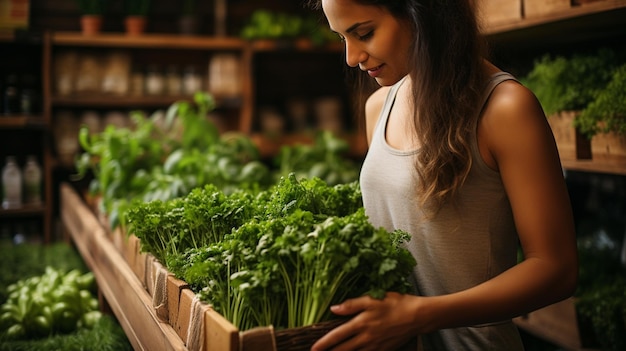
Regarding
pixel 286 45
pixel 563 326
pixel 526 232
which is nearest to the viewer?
pixel 526 232

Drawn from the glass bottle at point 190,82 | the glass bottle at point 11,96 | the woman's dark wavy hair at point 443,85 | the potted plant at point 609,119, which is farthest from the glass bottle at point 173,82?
the woman's dark wavy hair at point 443,85

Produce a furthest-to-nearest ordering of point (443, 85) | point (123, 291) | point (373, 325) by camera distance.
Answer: point (123, 291)
point (443, 85)
point (373, 325)

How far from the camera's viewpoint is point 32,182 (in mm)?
4211

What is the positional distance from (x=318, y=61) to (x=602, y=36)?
3.04 m

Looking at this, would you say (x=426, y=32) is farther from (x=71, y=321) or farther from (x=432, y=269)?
(x=71, y=321)

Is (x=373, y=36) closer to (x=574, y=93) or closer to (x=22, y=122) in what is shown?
(x=574, y=93)

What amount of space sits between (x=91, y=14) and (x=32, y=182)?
1.20m

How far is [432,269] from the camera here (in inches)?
55.5

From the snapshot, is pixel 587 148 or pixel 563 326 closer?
pixel 587 148

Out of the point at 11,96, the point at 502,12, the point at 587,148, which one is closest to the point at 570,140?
the point at 587,148

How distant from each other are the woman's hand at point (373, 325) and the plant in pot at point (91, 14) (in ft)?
12.5

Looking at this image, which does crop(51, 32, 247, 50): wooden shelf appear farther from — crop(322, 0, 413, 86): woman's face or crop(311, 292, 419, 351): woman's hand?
crop(311, 292, 419, 351): woman's hand

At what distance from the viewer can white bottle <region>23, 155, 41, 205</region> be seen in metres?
4.20

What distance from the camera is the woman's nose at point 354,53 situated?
4.50 feet
